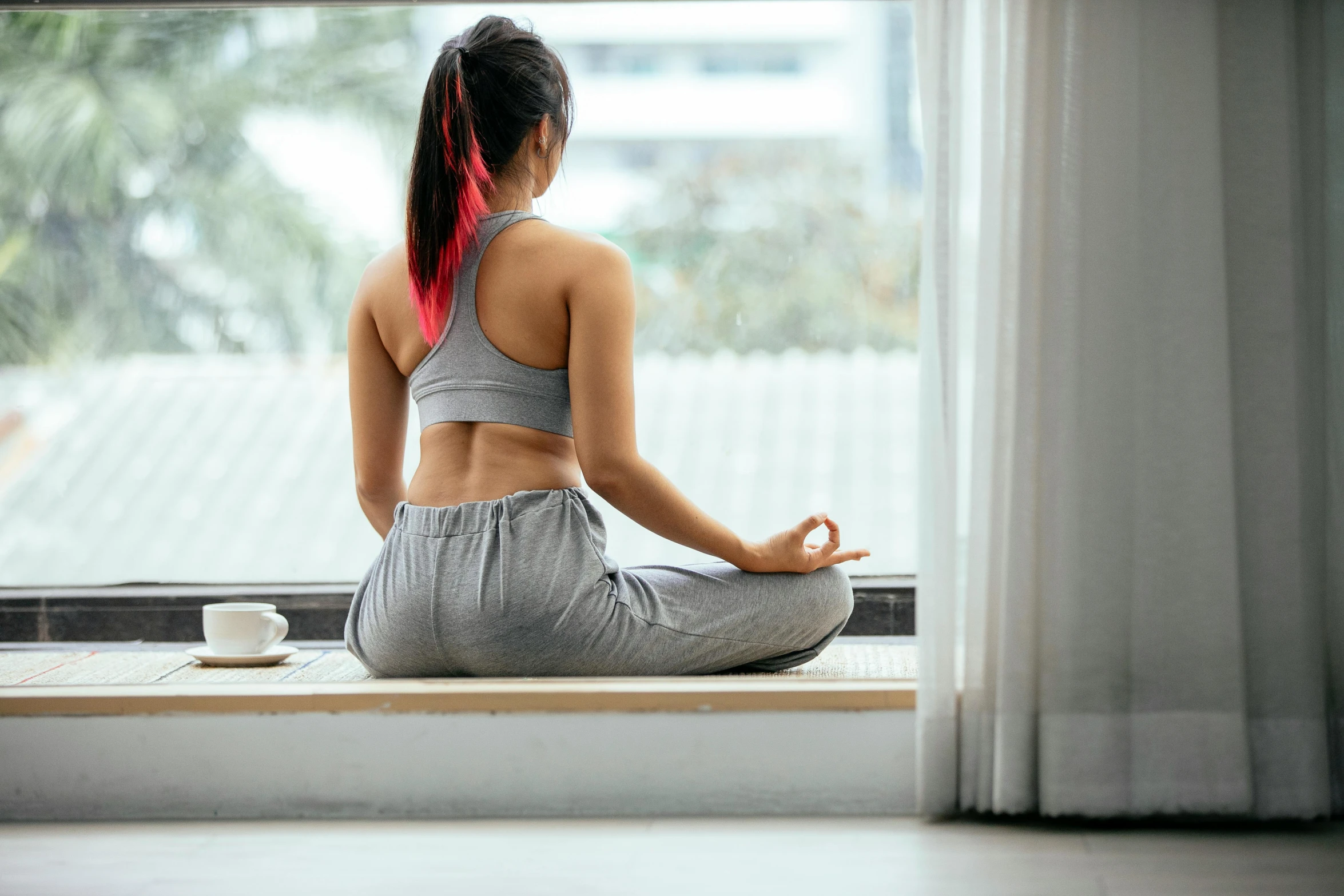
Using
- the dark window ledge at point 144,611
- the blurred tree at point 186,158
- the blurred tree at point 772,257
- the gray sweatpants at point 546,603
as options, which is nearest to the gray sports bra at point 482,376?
the gray sweatpants at point 546,603

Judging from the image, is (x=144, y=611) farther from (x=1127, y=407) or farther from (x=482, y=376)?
(x=1127, y=407)

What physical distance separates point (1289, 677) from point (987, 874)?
42 centimetres

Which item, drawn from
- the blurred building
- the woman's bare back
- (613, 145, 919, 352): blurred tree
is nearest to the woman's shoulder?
the woman's bare back

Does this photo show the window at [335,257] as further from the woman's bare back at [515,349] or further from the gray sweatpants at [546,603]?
the gray sweatpants at [546,603]

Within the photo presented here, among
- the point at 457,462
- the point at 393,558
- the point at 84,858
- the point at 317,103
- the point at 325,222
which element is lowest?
the point at 84,858

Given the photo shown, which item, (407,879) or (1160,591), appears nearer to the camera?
(407,879)

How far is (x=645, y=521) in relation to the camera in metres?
1.37

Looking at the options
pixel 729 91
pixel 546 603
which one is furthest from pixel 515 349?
pixel 729 91

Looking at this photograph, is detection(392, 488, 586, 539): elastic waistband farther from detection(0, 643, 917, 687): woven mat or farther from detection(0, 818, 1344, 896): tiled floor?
detection(0, 818, 1344, 896): tiled floor

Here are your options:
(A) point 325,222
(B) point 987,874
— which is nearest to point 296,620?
(B) point 987,874

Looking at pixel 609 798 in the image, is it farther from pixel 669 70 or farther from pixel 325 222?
pixel 669 70

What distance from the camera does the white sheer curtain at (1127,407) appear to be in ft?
3.98

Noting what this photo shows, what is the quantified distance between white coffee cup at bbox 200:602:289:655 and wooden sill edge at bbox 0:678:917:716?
212 millimetres

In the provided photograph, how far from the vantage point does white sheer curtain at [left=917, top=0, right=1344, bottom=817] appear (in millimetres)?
1214
